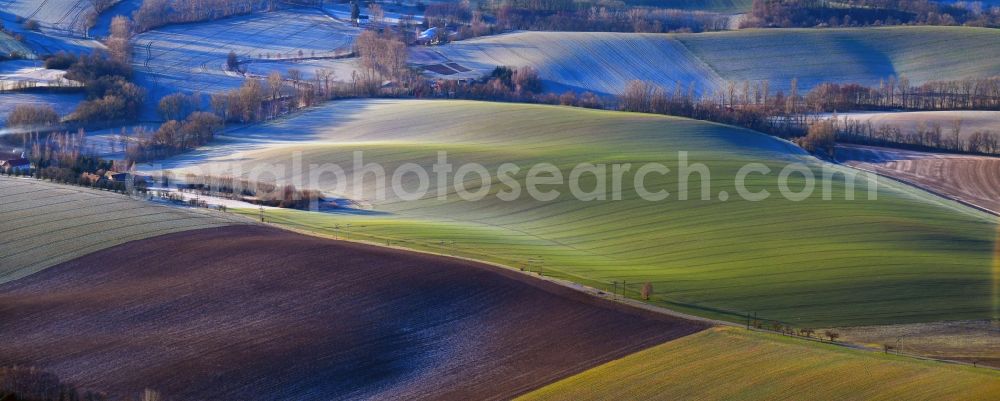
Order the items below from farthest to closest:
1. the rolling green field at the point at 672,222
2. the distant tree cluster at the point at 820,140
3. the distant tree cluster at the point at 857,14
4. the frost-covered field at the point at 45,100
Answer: the distant tree cluster at the point at 857,14 → the frost-covered field at the point at 45,100 → the distant tree cluster at the point at 820,140 → the rolling green field at the point at 672,222

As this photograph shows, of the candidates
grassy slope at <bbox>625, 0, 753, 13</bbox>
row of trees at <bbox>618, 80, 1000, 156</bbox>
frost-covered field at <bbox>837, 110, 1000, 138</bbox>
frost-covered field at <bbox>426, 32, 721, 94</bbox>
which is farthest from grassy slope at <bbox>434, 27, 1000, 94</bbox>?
grassy slope at <bbox>625, 0, 753, 13</bbox>

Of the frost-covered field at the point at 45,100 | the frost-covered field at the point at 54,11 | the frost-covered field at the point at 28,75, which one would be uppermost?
the frost-covered field at the point at 54,11

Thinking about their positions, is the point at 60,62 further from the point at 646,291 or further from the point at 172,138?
the point at 646,291

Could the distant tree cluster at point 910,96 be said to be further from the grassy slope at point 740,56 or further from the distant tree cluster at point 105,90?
the distant tree cluster at point 105,90

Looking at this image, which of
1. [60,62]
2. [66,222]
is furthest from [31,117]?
[66,222]

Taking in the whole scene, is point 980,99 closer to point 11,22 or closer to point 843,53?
point 843,53

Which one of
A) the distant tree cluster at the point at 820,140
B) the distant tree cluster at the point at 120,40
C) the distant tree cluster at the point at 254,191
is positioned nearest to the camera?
A: the distant tree cluster at the point at 254,191

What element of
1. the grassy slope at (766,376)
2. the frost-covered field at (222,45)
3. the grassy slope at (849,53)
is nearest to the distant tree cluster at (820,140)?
the grassy slope at (849,53)
